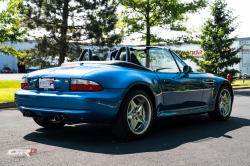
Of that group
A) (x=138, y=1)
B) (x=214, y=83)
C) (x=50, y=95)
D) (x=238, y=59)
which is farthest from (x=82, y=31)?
(x=50, y=95)

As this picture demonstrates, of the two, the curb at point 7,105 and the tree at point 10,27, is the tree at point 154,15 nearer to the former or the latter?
the tree at point 10,27

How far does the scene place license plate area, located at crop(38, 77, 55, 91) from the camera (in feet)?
14.1

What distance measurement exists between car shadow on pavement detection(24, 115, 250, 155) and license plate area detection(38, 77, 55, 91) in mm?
768

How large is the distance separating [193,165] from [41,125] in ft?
9.84

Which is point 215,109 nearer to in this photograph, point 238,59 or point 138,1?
point 138,1

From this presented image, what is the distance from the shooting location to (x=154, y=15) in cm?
2125

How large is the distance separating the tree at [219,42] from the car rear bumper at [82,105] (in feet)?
66.3

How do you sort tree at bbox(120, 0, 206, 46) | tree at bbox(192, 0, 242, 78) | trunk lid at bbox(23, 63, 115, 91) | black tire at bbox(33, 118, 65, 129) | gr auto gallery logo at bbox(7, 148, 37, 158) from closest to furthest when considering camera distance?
gr auto gallery logo at bbox(7, 148, 37, 158) → trunk lid at bbox(23, 63, 115, 91) → black tire at bbox(33, 118, 65, 129) → tree at bbox(120, 0, 206, 46) → tree at bbox(192, 0, 242, 78)

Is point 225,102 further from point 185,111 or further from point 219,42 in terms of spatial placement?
point 219,42

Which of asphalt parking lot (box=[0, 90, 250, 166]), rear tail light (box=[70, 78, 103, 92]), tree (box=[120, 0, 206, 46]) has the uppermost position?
tree (box=[120, 0, 206, 46])

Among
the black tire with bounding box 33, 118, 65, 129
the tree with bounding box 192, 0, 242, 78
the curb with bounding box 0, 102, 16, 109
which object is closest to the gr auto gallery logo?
the black tire with bounding box 33, 118, 65, 129

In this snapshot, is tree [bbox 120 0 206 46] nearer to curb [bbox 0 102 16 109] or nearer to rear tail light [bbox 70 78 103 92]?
curb [bbox 0 102 16 109]

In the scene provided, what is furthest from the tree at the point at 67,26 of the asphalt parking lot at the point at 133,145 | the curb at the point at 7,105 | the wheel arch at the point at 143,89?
the wheel arch at the point at 143,89

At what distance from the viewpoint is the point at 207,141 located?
4488mm
